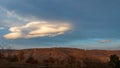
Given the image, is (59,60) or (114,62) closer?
(114,62)

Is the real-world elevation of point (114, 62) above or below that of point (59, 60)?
below

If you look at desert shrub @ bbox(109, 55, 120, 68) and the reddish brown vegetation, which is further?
the reddish brown vegetation

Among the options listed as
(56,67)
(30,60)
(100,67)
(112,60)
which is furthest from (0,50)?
(112,60)

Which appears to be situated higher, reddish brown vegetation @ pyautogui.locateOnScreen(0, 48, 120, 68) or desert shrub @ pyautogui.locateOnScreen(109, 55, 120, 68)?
reddish brown vegetation @ pyautogui.locateOnScreen(0, 48, 120, 68)

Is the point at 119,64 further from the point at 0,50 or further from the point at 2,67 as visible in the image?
the point at 0,50

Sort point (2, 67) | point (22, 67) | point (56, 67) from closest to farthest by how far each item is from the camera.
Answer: point (2, 67)
point (22, 67)
point (56, 67)

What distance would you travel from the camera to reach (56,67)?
41312 mm

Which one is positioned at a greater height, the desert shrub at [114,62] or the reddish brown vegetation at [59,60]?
the reddish brown vegetation at [59,60]

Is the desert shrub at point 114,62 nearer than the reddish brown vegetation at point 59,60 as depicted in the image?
Yes

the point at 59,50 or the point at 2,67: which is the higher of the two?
the point at 59,50

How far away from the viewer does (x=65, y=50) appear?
9700 cm

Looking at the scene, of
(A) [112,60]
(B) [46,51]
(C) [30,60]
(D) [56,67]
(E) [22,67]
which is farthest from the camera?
(B) [46,51]

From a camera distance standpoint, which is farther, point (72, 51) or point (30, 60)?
point (72, 51)

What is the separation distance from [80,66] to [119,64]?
52.6 feet
